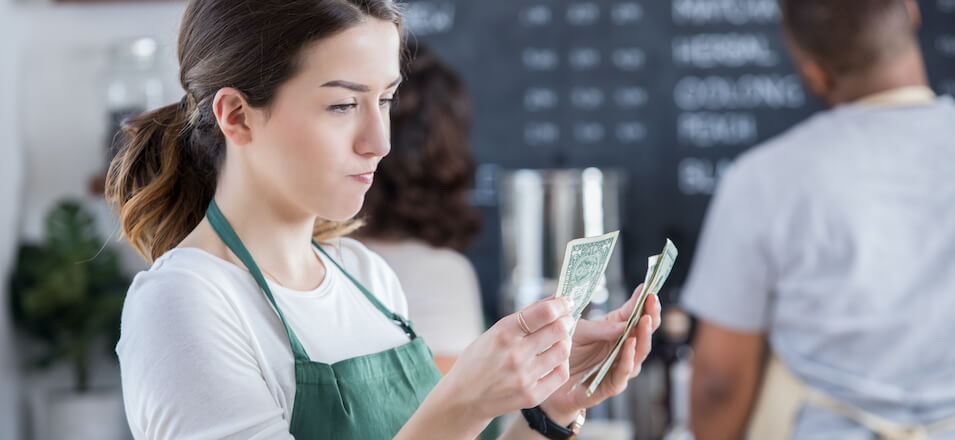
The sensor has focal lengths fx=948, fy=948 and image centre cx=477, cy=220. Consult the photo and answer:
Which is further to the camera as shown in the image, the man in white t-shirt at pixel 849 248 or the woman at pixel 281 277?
the man in white t-shirt at pixel 849 248

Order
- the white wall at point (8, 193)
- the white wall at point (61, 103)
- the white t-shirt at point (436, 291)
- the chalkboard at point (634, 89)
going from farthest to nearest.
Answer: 1. the chalkboard at point (634, 89)
2. the white wall at point (61, 103)
3. the white wall at point (8, 193)
4. the white t-shirt at point (436, 291)

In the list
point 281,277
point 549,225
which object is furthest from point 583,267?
point 549,225

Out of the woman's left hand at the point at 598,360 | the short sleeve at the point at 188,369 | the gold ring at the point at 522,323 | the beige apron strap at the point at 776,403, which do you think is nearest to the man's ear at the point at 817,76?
the beige apron strap at the point at 776,403

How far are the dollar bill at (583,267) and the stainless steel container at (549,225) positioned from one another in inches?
67.2

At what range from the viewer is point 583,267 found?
2.91 feet

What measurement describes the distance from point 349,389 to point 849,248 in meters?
1.00

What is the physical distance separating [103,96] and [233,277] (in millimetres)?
2132

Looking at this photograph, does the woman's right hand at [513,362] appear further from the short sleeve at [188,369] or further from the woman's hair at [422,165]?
the woman's hair at [422,165]

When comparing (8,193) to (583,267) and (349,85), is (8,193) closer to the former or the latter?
(349,85)

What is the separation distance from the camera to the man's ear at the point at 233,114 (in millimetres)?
904

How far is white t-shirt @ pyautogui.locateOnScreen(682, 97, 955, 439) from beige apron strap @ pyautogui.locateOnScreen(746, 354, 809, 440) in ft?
0.08

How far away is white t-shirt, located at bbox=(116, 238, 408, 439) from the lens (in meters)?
0.82

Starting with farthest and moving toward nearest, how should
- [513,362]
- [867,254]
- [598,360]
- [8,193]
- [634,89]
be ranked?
[634,89] → [8,193] → [867,254] → [598,360] → [513,362]

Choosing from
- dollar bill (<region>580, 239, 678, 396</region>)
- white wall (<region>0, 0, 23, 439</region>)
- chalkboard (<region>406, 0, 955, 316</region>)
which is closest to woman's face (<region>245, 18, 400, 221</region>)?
dollar bill (<region>580, 239, 678, 396</region>)
